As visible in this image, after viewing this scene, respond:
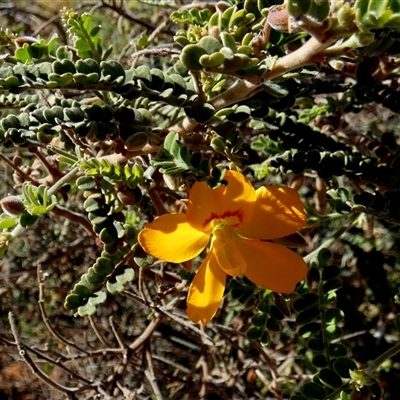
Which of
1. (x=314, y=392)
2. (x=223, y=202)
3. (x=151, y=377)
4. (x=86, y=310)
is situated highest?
(x=223, y=202)

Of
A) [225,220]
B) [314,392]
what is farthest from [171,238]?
[314,392]

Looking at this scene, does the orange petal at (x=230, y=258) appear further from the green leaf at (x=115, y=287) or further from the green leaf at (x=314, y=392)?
the green leaf at (x=314, y=392)

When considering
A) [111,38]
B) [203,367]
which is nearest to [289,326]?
[203,367]

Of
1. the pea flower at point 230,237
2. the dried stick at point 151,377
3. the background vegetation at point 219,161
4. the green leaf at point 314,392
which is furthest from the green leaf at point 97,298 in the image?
the dried stick at point 151,377

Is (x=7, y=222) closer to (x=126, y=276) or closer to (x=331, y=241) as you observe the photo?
(x=126, y=276)

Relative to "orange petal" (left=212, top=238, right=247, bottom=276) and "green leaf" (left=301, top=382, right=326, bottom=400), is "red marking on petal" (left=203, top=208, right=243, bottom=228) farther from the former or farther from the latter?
"green leaf" (left=301, top=382, right=326, bottom=400)

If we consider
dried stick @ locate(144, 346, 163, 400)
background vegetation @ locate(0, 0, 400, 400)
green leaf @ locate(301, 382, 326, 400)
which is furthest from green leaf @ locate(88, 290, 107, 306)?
dried stick @ locate(144, 346, 163, 400)

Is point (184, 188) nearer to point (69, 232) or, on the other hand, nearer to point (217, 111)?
point (217, 111)
